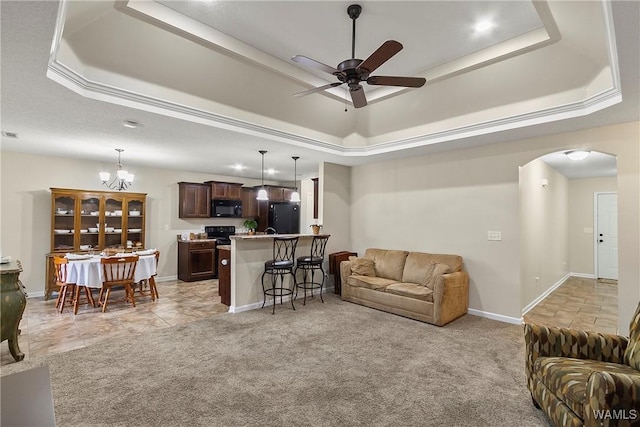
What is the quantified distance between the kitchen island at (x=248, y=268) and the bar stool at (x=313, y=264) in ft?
1.86

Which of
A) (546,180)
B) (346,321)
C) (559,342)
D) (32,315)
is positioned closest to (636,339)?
(559,342)

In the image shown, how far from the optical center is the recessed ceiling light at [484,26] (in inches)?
115

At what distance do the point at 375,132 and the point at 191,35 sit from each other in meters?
3.17

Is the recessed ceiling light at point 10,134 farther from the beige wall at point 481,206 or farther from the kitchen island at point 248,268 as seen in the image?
the beige wall at point 481,206

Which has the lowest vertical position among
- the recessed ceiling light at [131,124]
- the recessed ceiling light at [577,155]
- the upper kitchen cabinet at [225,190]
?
the upper kitchen cabinet at [225,190]

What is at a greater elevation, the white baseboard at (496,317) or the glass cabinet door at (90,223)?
the glass cabinet door at (90,223)

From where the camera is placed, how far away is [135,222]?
267 inches

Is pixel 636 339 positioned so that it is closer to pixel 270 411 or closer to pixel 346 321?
pixel 270 411

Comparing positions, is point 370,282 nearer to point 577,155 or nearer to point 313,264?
point 313,264

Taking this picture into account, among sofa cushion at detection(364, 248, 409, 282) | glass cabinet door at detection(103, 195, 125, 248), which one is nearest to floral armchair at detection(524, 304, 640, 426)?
sofa cushion at detection(364, 248, 409, 282)

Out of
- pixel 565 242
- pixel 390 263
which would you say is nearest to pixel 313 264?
pixel 390 263

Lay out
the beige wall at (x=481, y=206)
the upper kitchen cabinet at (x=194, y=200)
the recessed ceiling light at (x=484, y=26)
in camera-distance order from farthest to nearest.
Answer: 1. the upper kitchen cabinet at (x=194, y=200)
2. the beige wall at (x=481, y=206)
3. the recessed ceiling light at (x=484, y=26)

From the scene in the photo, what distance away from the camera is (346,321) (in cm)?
433

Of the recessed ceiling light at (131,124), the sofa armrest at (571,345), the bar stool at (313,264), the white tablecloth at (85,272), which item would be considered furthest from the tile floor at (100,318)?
the sofa armrest at (571,345)
